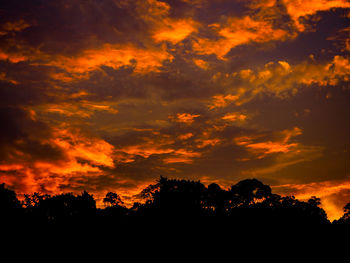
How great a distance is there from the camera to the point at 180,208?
51.2 m

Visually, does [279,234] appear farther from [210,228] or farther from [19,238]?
[19,238]

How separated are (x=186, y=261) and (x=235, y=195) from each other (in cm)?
4543

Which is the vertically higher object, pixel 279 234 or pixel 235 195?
pixel 235 195

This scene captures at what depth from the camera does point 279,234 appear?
42.3m

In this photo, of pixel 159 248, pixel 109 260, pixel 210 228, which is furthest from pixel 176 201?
pixel 109 260

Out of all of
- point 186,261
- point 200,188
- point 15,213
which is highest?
point 200,188

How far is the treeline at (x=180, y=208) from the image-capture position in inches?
1820

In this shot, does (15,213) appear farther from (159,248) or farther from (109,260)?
(159,248)

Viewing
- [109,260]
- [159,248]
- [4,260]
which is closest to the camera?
[4,260]

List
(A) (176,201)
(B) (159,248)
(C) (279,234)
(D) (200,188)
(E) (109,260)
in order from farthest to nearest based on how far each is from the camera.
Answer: (D) (200,188)
(A) (176,201)
(C) (279,234)
(B) (159,248)
(E) (109,260)

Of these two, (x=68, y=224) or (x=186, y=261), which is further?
(x=68, y=224)

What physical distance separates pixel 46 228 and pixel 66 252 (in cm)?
542

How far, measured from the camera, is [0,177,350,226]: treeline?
152 ft

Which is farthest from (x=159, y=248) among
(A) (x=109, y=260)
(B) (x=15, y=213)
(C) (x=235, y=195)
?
(C) (x=235, y=195)
